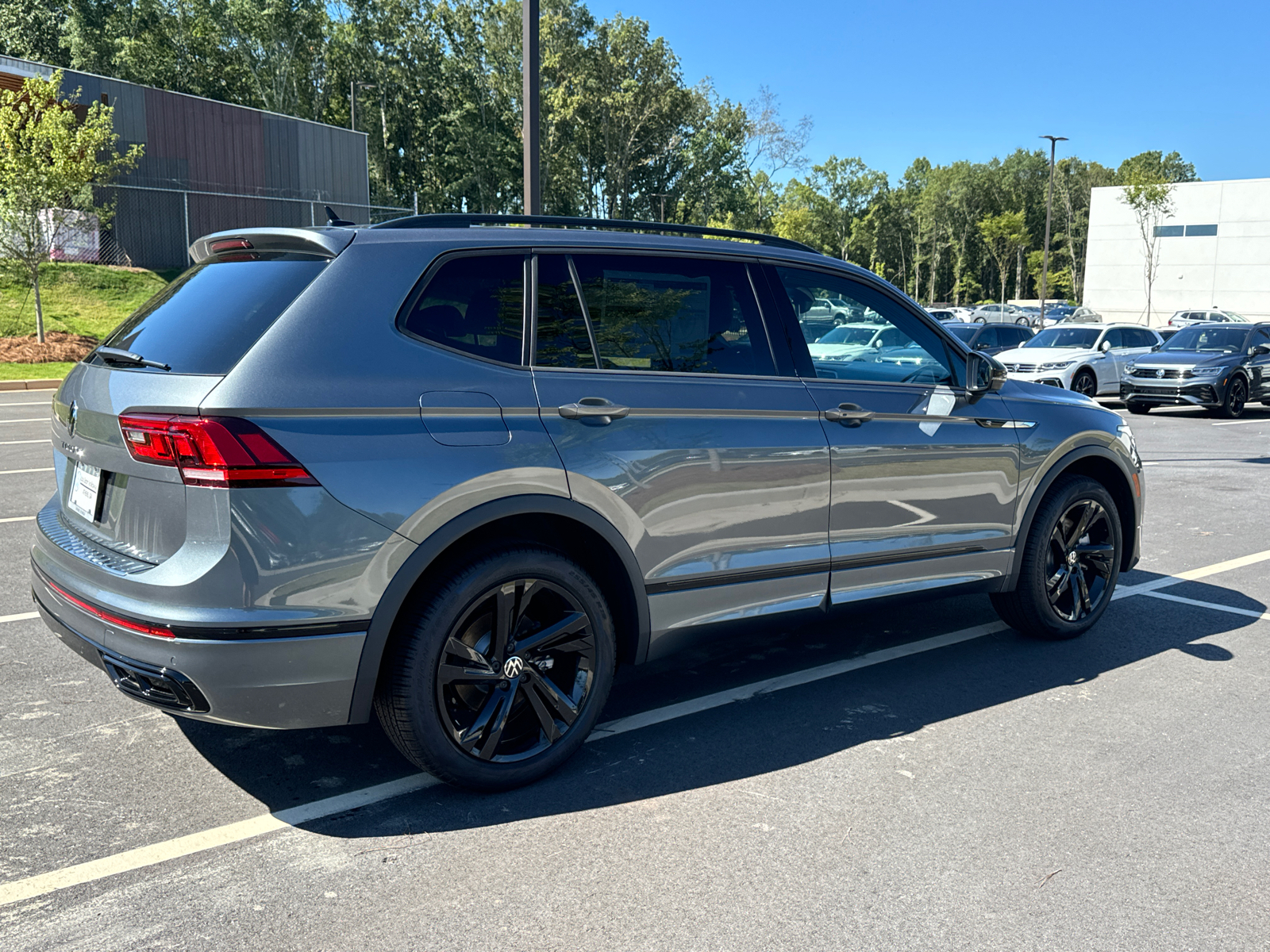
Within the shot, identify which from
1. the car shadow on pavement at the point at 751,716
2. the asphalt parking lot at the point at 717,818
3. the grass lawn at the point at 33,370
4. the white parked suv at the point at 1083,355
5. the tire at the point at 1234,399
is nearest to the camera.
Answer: the asphalt parking lot at the point at 717,818

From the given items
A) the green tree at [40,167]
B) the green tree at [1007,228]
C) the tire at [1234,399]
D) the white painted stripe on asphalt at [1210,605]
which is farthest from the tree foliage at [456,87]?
the white painted stripe on asphalt at [1210,605]

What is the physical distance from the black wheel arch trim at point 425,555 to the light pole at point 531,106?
22.6 feet

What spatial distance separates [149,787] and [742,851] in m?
1.95

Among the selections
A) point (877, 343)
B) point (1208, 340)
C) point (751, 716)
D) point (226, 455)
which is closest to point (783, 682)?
point (751, 716)

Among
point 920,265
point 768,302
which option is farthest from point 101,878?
point 920,265

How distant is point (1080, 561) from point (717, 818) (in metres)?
2.84

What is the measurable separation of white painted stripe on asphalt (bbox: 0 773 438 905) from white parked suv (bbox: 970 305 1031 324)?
169 ft

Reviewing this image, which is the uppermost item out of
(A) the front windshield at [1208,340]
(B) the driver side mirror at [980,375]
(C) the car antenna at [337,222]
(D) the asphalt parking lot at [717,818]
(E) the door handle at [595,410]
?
(C) the car antenna at [337,222]

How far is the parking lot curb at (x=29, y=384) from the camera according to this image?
1723cm

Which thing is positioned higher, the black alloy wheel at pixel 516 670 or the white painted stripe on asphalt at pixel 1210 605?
the black alloy wheel at pixel 516 670

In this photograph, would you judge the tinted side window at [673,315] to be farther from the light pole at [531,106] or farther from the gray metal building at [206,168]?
the gray metal building at [206,168]

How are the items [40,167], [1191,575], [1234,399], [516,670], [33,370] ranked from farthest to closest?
[40,167] → [33,370] → [1234,399] → [1191,575] → [516,670]

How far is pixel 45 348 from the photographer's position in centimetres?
2000

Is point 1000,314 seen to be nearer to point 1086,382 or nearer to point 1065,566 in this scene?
point 1086,382
